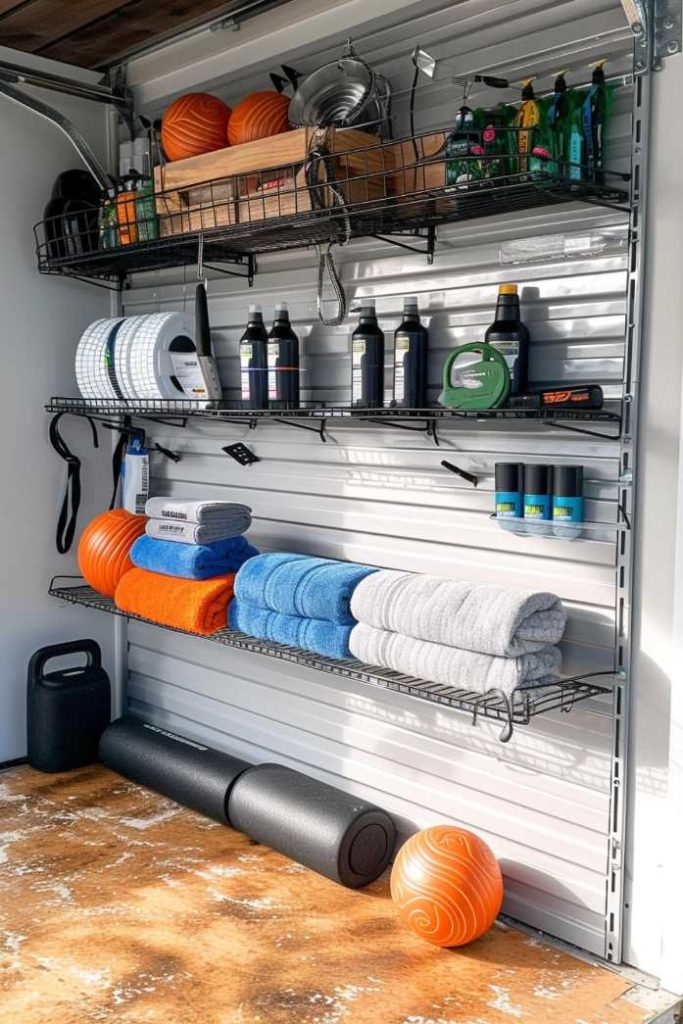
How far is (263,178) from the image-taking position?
286cm

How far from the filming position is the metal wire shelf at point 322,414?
A: 2301 millimetres

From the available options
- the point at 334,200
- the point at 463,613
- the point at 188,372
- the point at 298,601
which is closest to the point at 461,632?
the point at 463,613

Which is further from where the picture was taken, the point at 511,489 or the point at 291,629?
the point at 291,629

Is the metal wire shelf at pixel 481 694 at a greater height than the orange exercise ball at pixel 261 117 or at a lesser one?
lesser

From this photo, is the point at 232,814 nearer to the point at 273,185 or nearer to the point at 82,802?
the point at 82,802

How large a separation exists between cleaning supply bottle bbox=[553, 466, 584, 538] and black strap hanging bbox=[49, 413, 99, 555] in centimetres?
199

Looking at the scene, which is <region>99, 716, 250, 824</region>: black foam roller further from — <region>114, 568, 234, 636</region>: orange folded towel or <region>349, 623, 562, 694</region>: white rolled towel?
<region>349, 623, 562, 694</region>: white rolled towel

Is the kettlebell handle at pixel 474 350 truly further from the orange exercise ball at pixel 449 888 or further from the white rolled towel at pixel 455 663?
the orange exercise ball at pixel 449 888

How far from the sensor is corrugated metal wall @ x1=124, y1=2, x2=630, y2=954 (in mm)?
2418

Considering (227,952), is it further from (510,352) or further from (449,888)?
(510,352)

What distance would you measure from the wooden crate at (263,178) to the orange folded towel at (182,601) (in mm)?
1038

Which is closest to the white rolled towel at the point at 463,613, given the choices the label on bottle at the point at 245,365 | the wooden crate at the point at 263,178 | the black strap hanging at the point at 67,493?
the label on bottle at the point at 245,365

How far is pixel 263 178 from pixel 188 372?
715mm

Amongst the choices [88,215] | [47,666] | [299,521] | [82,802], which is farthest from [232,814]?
[88,215]
